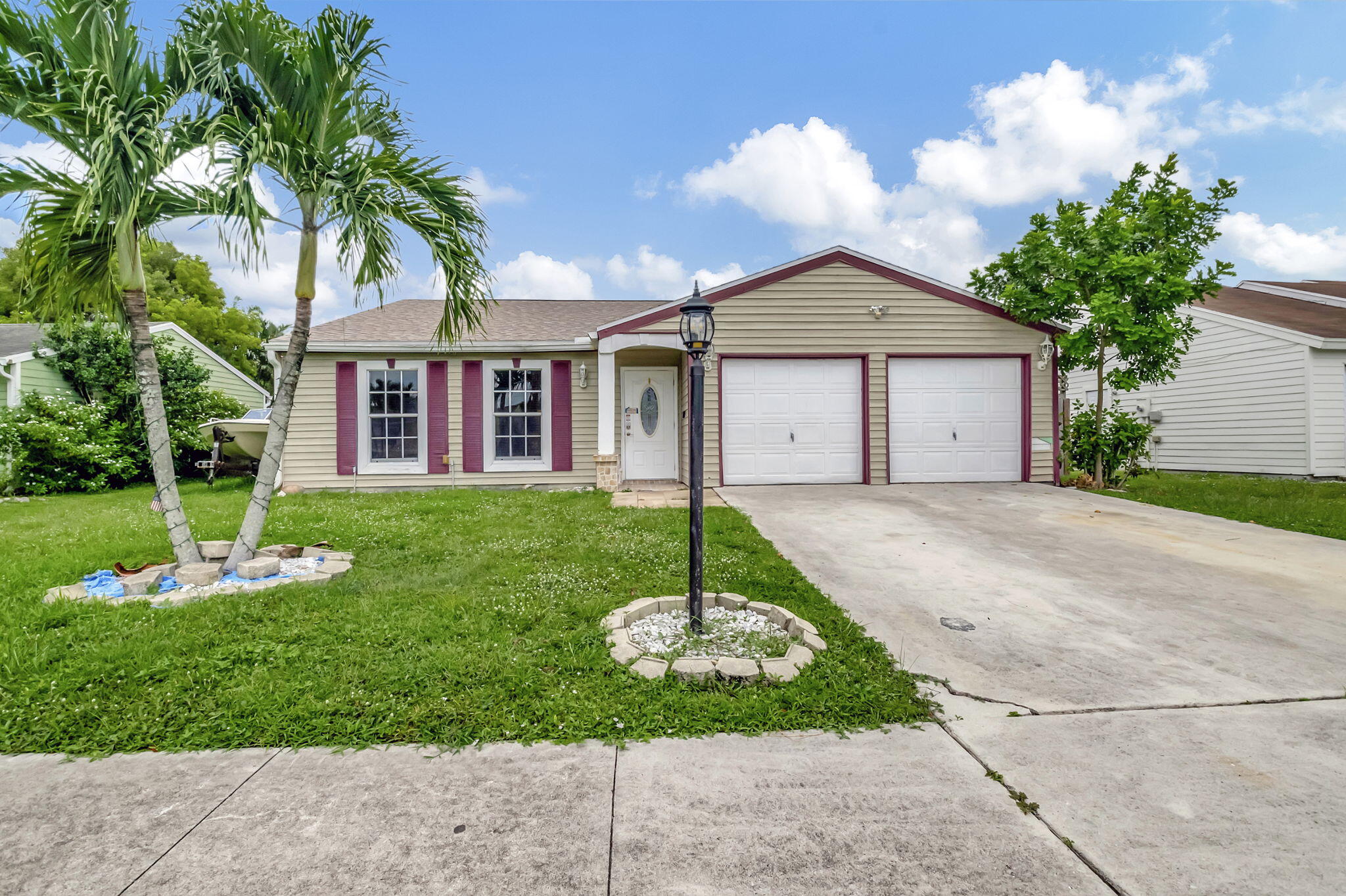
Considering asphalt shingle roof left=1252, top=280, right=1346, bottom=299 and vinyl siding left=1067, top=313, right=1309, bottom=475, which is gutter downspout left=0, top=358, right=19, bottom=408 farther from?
asphalt shingle roof left=1252, top=280, right=1346, bottom=299

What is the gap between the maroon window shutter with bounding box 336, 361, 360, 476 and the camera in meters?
9.88

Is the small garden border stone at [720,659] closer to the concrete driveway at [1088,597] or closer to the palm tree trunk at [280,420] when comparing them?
the concrete driveway at [1088,597]

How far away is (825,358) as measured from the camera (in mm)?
9703

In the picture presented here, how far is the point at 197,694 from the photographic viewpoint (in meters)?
2.59

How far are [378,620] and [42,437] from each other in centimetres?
1116

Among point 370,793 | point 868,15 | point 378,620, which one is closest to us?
point 370,793

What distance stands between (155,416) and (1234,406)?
17.8 m

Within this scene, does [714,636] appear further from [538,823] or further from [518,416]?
[518,416]

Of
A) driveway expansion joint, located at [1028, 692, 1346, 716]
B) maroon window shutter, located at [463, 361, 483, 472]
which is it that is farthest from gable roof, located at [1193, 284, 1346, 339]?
maroon window shutter, located at [463, 361, 483, 472]

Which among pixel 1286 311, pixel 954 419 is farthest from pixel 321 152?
pixel 1286 311

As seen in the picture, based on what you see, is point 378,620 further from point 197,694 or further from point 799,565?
point 799,565

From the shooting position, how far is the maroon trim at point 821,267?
30.7 feet

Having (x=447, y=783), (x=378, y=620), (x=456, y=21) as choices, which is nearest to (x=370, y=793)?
(x=447, y=783)

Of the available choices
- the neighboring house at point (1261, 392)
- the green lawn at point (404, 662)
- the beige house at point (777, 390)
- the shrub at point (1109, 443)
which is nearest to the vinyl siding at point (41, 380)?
the beige house at point (777, 390)
